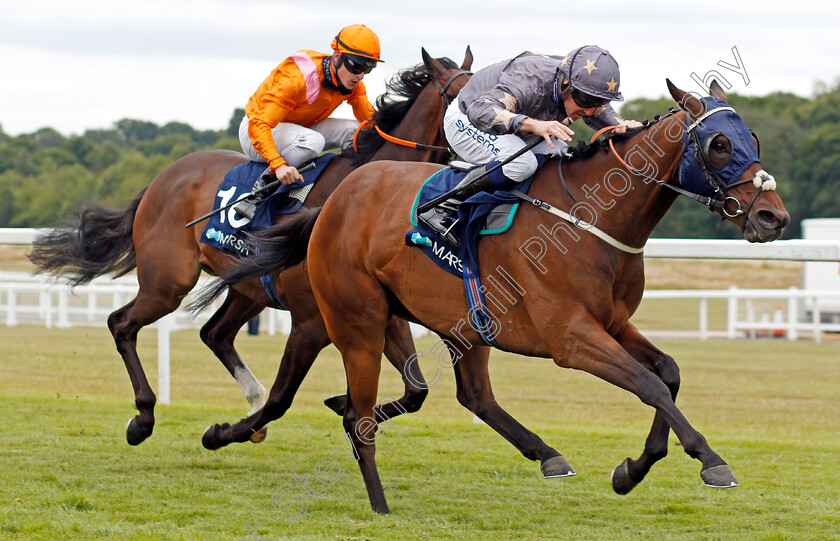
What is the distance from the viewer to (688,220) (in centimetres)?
3709

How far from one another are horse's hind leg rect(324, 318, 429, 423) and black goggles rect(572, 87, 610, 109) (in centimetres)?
176

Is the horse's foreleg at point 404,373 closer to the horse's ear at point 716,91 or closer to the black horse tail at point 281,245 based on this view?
the black horse tail at point 281,245

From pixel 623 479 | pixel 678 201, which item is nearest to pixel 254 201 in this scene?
pixel 623 479

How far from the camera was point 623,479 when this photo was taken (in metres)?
4.14

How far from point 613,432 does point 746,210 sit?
341 cm

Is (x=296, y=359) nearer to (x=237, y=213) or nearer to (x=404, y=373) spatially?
(x=404, y=373)

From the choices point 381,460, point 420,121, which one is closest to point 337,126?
point 420,121

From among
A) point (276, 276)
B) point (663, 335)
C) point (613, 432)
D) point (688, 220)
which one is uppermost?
point (276, 276)

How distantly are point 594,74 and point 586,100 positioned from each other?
12 centimetres

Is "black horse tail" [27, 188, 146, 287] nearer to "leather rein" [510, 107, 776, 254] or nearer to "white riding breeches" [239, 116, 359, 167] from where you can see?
"white riding breeches" [239, 116, 359, 167]

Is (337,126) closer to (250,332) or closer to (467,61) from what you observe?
(467,61)

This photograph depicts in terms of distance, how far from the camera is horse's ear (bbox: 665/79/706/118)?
3.60 meters

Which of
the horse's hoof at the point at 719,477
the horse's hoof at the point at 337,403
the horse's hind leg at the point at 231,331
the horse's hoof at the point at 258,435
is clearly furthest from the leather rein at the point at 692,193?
the horse's hind leg at the point at 231,331

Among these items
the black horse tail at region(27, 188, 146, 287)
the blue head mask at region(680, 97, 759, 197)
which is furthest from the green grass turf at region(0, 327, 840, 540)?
the blue head mask at region(680, 97, 759, 197)
